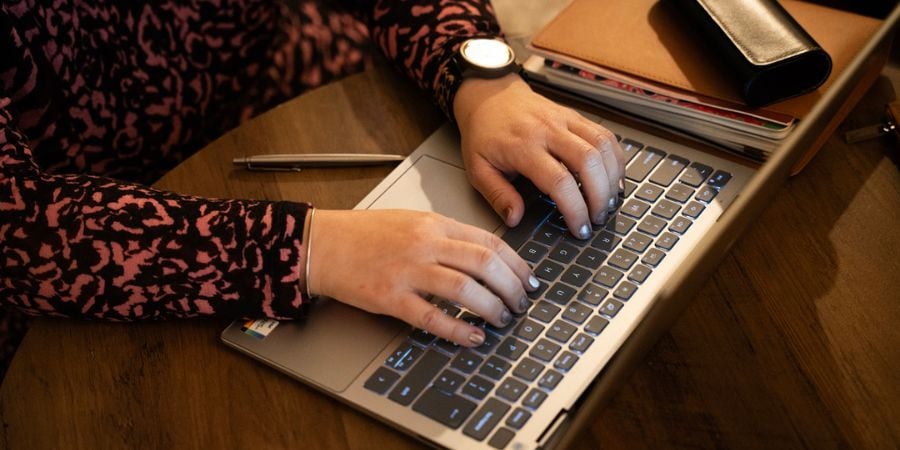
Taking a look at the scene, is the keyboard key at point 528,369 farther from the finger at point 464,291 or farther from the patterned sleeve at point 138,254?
the patterned sleeve at point 138,254

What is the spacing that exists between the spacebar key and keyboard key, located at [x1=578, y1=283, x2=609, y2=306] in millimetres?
156

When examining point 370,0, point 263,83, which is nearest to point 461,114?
point 370,0

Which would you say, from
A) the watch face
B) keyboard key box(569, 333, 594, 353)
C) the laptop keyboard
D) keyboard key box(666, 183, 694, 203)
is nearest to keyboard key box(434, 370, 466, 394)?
the laptop keyboard

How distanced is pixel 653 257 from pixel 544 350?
0.52ft

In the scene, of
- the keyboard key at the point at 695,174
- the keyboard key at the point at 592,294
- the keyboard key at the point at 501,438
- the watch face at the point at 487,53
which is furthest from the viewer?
the watch face at the point at 487,53

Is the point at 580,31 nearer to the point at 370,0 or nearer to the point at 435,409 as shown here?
the point at 370,0

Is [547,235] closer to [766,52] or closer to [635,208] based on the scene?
[635,208]

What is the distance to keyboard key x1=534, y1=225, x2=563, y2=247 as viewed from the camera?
840 mm

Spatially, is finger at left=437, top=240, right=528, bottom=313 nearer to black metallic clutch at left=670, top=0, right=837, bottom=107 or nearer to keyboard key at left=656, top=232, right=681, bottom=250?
keyboard key at left=656, top=232, right=681, bottom=250

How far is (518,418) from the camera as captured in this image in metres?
0.68

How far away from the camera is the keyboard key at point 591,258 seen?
2.63 ft

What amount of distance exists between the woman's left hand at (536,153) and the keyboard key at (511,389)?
192mm

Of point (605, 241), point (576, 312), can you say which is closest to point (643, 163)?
point (605, 241)

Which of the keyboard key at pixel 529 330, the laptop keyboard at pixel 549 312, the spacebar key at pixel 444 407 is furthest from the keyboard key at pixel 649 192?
the spacebar key at pixel 444 407
